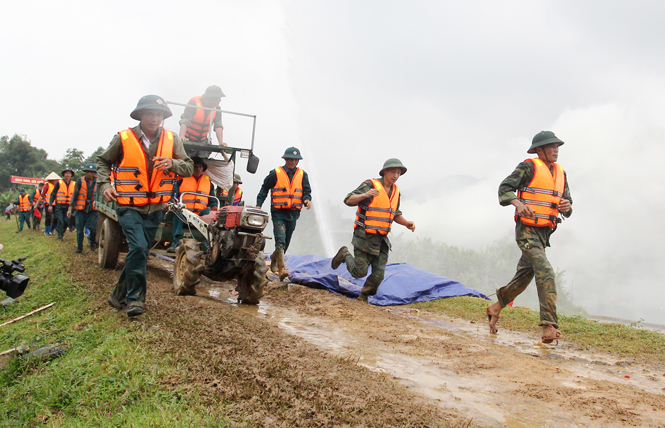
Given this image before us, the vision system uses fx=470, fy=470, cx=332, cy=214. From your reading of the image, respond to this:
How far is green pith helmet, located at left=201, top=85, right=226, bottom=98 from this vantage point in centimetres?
980

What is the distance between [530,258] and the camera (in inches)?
211

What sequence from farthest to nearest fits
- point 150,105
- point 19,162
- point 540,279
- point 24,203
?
point 19,162 → point 24,203 → point 540,279 → point 150,105

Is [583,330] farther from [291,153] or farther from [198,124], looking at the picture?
[198,124]

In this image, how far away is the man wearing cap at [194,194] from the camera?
812 cm

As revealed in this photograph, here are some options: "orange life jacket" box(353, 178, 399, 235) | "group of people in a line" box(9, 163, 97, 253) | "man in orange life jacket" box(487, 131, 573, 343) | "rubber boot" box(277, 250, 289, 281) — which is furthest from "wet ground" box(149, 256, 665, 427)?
"group of people in a line" box(9, 163, 97, 253)

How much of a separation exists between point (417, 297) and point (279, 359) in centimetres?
540

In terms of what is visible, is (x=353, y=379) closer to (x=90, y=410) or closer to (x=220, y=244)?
(x=90, y=410)

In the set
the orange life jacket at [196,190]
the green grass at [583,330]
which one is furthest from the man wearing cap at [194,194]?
the green grass at [583,330]

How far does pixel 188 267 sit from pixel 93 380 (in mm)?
3095

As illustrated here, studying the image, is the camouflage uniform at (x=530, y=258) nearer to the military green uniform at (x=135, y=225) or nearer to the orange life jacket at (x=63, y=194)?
the military green uniform at (x=135, y=225)

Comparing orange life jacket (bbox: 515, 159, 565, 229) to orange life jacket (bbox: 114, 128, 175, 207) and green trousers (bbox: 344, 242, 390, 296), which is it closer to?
green trousers (bbox: 344, 242, 390, 296)

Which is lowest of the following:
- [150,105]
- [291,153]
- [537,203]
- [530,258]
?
[530,258]

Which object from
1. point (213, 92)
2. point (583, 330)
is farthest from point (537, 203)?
point (213, 92)

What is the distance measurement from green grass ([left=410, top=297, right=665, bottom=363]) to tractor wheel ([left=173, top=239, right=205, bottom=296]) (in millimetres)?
3790
